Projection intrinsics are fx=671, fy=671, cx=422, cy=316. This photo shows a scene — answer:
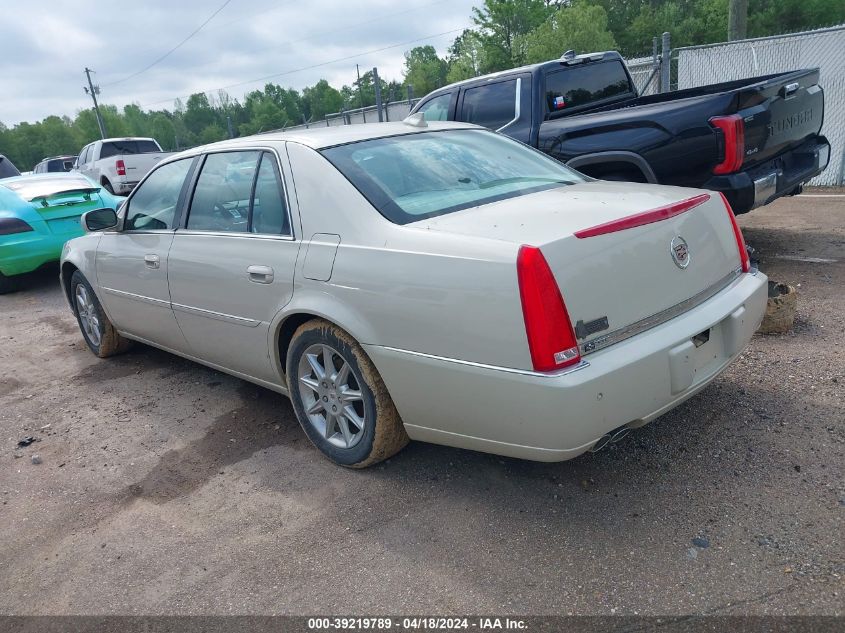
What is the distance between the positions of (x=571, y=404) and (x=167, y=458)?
2366mm

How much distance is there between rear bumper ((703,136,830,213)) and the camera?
4914 mm

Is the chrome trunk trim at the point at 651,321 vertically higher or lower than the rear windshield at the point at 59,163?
lower

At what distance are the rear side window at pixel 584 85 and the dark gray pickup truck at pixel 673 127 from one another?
12 millimetres

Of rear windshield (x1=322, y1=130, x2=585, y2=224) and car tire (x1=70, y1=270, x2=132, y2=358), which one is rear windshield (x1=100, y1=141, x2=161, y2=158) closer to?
car tire (x1=70, y1=270, x2=132, y2=358)

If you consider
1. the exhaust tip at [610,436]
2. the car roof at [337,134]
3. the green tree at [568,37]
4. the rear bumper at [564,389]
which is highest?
the green tree at [568,37]

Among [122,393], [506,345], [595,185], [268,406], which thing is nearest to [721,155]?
[595,185]

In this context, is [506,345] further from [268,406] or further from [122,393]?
[122,393]

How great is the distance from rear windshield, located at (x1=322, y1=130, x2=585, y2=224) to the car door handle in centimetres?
62

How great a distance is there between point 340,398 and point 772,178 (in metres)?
3.93

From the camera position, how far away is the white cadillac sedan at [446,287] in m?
2.41

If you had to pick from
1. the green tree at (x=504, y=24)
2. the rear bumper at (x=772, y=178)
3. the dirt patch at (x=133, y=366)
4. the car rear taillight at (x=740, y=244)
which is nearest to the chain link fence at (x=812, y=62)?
the rear bumper at (x=772, y=178)

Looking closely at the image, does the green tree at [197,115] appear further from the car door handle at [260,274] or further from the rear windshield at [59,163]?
the car door handle at [260,274]

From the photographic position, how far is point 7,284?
841cm

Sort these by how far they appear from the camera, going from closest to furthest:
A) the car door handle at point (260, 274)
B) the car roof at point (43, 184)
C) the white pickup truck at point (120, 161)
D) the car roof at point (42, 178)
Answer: the car door handle at point (260, 274), the car roof at point (43, 184), the car roof at point (42, 178), the white pickup truck at point (120, 161)
